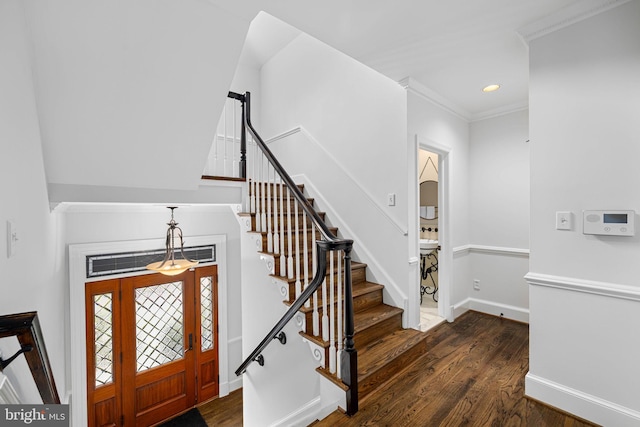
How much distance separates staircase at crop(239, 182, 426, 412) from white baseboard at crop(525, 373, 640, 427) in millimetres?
849

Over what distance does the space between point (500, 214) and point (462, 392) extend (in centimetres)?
232

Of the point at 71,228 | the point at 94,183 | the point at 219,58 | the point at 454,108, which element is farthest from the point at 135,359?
the point at 454,108

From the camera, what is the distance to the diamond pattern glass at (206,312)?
4.43m

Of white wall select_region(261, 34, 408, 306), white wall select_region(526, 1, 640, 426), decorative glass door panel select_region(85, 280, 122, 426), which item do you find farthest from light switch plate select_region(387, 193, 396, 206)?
decorative glass door panel select_region(85, 280, 122, 426)

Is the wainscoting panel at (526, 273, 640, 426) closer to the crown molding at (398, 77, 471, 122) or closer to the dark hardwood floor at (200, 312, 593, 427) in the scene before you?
the dark hardwood floor at (200, 312, 593, 427)

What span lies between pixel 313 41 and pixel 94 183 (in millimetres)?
3159

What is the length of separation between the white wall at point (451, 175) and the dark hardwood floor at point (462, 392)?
0.59 metres

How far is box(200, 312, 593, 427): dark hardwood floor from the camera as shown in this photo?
184cm

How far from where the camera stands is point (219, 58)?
6.75ft

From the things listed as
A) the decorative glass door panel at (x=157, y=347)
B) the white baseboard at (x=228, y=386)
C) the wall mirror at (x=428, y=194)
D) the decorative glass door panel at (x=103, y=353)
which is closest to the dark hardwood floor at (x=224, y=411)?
the white baseboard at (x=228, y=386)

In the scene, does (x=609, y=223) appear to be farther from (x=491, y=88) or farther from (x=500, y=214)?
(x=500, y=214)

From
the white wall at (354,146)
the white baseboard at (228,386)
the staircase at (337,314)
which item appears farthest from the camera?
the white baseboard at (228,386)

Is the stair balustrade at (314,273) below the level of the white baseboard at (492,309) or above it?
above

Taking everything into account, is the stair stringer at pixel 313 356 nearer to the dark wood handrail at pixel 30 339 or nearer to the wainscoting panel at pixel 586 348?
the wainscoting panel at pixel 586 348
